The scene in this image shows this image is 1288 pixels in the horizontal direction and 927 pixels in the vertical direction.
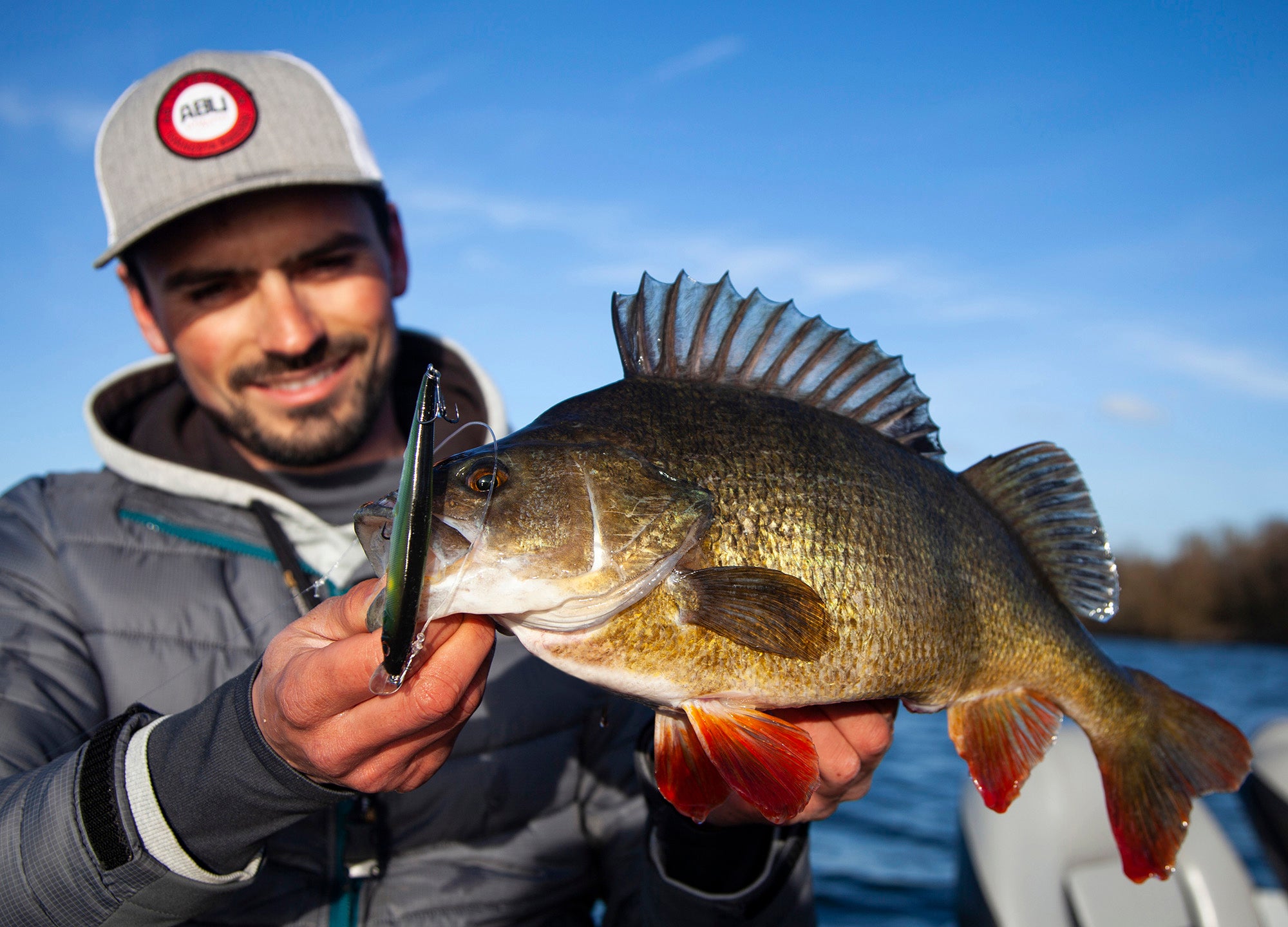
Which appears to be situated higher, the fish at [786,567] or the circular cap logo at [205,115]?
the circular cap logo at [205,115]

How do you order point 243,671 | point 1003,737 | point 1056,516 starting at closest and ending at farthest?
point 243,671
point 1003,737
point 1056,516

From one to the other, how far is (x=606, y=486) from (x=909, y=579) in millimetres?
658

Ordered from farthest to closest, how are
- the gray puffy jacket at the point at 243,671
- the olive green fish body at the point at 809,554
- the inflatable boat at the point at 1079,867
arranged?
the inflatable boat at the point at 1079,867 < the gray puffy jacket at the point at 243,671 < the olive green fish body at the point at 809,554

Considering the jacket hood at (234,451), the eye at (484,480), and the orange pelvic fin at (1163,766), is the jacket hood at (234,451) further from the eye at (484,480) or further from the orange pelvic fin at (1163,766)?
the orange pelvic fin at (1163,766)

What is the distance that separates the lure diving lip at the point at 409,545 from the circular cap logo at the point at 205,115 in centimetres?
221

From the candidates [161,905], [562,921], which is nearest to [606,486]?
[161,905]

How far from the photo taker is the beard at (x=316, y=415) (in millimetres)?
2992

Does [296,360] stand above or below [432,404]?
above

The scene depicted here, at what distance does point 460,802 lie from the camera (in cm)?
261

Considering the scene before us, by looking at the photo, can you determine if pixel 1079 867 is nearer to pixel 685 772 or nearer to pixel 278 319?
pixel 685 772

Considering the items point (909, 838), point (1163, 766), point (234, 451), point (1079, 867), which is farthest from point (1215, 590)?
point (234, 451)

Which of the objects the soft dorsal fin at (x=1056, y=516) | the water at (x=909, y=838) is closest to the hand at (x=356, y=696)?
the soft dorsal fin at (x=1056, y=516)

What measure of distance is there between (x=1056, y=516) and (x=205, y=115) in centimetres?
294

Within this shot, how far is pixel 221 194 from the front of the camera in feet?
9.15
